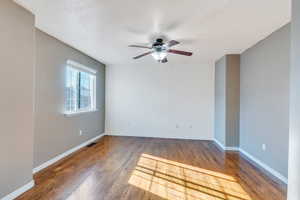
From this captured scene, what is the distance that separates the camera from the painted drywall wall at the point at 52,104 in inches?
129

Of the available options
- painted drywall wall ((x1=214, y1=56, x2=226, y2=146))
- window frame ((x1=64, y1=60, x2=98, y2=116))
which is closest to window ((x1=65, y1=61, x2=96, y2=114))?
window frame ((x1=64, y1=60, x2=98, y2=116))

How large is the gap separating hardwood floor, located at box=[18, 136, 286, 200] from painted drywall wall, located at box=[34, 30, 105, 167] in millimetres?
348

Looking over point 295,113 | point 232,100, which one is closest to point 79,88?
point 232,100

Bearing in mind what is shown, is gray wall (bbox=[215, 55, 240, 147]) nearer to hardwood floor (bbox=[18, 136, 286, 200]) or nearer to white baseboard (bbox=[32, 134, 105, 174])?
hardwood floor (bbox=[18, 136, 286, 200])

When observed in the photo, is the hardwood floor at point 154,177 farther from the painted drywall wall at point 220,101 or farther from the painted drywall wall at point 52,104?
the painted drywall wall at point 220,101

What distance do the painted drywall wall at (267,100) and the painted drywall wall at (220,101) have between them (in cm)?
45

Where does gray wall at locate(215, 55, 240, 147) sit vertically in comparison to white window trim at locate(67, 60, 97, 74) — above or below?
below

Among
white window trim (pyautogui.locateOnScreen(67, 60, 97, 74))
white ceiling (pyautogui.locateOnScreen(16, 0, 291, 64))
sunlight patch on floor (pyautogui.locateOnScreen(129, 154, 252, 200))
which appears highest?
white ceiling (pyautogui.locateOnScreen(16, 0, 291, 64))

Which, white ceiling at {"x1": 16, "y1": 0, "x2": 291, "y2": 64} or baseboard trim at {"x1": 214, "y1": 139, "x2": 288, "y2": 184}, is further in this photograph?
baseboard trim at {"x1": 214, "y1": 139, "x2": 288, "y2": 184}

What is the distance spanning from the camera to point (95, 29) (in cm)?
327

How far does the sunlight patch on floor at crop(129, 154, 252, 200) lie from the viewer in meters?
2.55

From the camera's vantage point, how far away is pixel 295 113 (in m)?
1.27

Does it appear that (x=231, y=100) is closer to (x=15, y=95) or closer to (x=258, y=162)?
(x=258, y=162)

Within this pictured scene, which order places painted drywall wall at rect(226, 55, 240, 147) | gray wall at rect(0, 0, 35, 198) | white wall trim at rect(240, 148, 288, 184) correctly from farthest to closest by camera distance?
1. painted drywall wall at rect(226, 55, 240, 147)
2. white wall trim at rect(240, 148, 288, 184)
3. gray wall at rect(0, 0, 35, 198)
